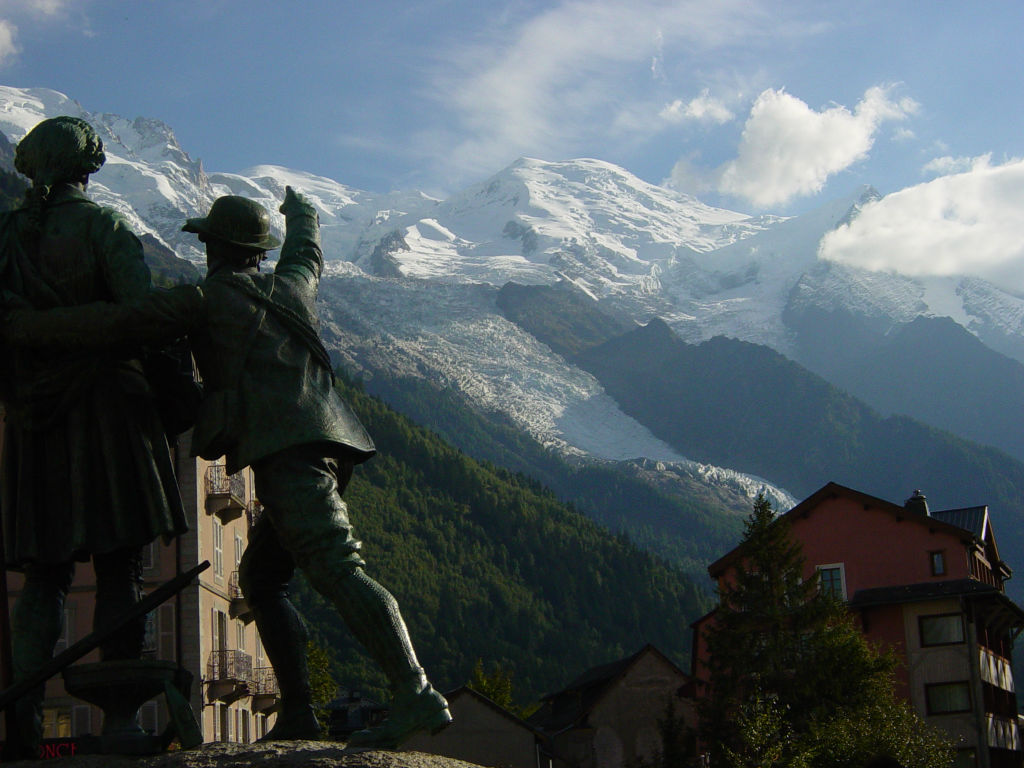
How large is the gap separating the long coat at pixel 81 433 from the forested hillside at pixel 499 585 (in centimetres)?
14153

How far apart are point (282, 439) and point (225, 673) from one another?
1331 inches

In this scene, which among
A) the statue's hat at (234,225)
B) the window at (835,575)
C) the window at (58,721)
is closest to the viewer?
the statue's hat at (234,225)

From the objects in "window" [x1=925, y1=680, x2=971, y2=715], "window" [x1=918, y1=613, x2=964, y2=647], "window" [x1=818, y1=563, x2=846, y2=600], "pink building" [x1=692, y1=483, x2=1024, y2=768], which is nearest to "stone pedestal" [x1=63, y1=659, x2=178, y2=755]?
"pink building" [x1=692, y1=483, x2=1024, y2=768]

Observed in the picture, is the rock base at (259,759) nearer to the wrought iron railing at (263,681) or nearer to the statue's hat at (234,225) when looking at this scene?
the statue's hat at (234,225)

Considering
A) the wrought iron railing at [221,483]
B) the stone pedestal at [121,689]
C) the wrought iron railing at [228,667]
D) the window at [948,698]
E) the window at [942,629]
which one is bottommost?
the stone pedestal at [121,689]

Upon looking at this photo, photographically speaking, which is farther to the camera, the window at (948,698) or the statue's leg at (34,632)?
the window at (948,698)

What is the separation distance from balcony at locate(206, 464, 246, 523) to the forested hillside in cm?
10516

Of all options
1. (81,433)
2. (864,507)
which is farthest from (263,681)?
(81,433)

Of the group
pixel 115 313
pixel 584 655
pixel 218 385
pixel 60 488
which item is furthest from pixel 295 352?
pixel 584 655

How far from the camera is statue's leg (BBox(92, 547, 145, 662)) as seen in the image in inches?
300

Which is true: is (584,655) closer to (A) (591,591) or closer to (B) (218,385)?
(A) (591,591)

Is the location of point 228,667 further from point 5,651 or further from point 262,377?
point 262,377

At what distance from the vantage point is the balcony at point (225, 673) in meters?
39.0

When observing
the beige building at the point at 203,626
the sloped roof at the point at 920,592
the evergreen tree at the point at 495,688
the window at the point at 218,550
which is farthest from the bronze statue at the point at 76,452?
the evergreen tree at the point at 495,688
